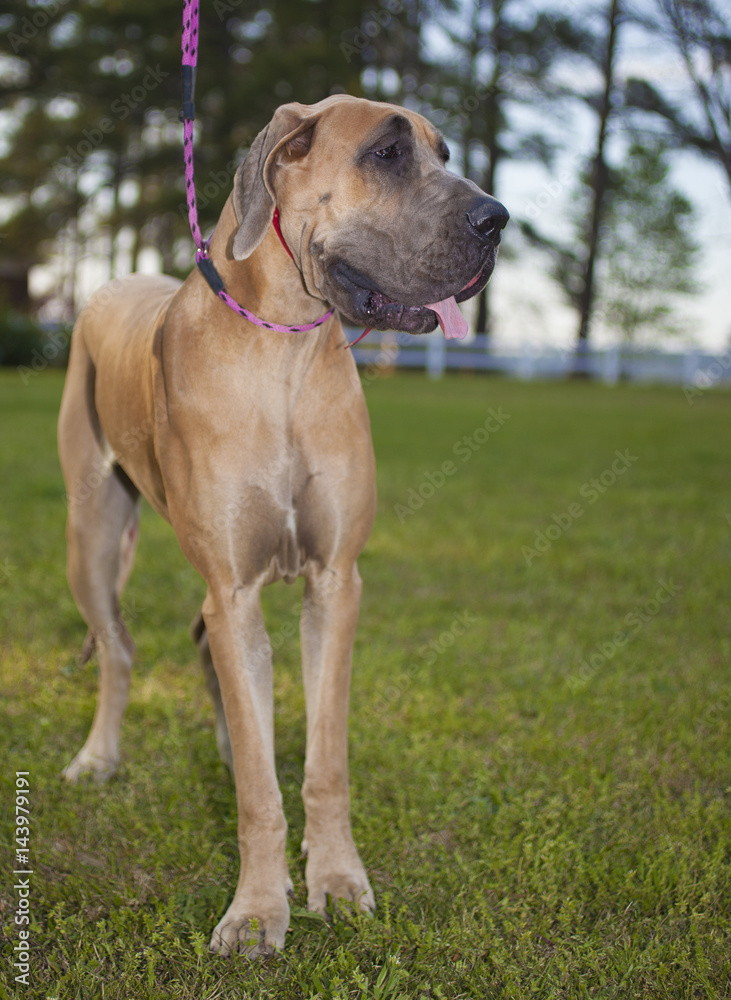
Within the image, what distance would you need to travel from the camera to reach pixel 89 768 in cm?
279

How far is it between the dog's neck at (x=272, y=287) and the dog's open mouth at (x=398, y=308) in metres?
0.14

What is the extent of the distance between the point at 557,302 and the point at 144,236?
53.1 ft

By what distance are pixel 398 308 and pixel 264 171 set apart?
0.47 metres

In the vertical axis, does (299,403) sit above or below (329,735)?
above

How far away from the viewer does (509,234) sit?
91.6 feet

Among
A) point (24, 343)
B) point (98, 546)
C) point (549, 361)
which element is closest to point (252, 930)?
point (98, 546)

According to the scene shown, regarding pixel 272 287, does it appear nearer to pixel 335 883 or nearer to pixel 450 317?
pixel 450 317

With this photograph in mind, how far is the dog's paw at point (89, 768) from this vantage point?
277 cm
